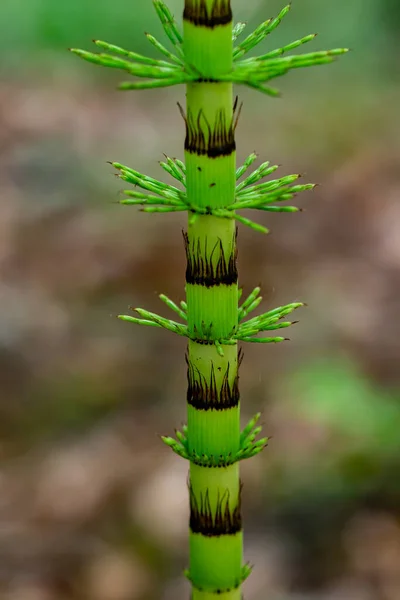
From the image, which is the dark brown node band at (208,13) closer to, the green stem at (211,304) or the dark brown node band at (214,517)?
the green stem at (211,304)

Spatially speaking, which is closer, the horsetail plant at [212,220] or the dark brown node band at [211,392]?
the horsetail plant at [212,220]

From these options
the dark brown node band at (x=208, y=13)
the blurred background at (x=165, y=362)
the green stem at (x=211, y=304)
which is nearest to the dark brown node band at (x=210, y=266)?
the green stem at (x=211, y=304)

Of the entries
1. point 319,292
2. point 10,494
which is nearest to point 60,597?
point 10,494

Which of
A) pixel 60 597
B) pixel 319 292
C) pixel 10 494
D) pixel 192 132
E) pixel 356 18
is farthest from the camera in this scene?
pixel 356 18

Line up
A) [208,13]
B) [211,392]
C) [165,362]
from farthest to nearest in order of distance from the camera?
[165,362] → [211,392] → [208,13]

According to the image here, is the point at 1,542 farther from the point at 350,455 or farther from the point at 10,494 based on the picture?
the point at 350,455

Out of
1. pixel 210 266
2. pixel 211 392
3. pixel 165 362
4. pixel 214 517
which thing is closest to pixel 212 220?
pixel 210 266

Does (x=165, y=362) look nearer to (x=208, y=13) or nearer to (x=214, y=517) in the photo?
(x=214, y=517)
